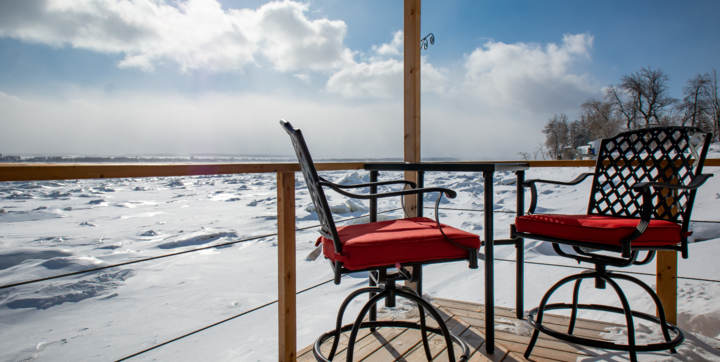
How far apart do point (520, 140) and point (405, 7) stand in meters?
2.58

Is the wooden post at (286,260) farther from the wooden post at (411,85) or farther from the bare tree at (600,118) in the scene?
the bare tree at (600,118)

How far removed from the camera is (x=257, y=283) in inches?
174

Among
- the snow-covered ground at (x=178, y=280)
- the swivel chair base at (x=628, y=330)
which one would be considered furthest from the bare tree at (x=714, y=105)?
the swivel chair base at (x=628, y=330)

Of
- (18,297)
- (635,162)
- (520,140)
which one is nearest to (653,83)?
(520,140)

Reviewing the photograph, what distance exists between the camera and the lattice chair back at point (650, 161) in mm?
1604

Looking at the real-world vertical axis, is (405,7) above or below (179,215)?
above

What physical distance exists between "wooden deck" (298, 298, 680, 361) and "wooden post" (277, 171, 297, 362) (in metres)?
0.14

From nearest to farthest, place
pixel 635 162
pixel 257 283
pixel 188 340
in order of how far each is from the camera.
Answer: pixel 635 162
pixel 188 340
pixel 257 283

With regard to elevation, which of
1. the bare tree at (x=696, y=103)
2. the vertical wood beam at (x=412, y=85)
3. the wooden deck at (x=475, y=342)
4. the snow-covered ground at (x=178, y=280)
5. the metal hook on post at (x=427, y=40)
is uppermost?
the bare tree at (x=696, y=103)

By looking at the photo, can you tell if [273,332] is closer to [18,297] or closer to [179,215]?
[18,297]

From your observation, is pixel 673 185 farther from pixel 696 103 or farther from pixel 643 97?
pixel 643 97

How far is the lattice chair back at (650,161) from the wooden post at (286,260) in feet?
4.81

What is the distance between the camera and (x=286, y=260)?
→ 1.45 meters

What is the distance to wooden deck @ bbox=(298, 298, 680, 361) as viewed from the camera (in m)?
1.53
